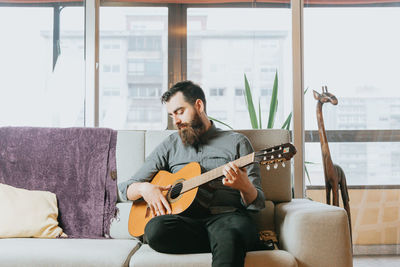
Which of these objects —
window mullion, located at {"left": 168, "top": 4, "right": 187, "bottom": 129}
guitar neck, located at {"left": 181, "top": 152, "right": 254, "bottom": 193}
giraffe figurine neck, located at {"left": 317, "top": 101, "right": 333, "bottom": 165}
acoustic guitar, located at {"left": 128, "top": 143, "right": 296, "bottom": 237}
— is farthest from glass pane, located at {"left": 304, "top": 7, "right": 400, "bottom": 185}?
guitar neck, located at {"left": 181, "top": 152, "right": 254, "bottom": 193}

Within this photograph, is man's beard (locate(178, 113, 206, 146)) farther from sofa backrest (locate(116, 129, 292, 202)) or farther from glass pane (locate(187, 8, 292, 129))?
glass pane (locate(187, 8, 292, 129))

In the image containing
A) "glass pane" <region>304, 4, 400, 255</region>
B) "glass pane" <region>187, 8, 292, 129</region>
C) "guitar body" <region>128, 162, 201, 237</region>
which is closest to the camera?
"guitar body" <region>128, 162, 201, 237</region>

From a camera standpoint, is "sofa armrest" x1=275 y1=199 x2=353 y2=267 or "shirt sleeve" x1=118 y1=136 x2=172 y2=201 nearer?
"sofa armrest" x1=275 y1=199 x2=353 y2=267

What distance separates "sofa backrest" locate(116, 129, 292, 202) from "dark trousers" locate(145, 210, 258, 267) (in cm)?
43

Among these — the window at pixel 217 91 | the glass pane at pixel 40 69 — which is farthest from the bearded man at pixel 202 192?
the glass pane at pixel 40 69

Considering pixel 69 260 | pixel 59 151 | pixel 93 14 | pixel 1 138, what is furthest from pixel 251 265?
pixel 93 14

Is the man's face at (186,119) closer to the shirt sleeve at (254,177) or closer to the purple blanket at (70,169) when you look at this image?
the shirt sleeve at (254,177)

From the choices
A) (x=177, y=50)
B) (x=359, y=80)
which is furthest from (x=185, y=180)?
(x=359, y=80)

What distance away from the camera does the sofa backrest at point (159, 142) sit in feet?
7.22

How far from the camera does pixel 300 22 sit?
2.71 m

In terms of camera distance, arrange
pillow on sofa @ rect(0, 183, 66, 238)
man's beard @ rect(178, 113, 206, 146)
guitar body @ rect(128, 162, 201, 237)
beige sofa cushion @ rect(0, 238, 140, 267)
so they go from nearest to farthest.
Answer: beige sofa cushion @ rect(0, 238, 140, 267) → guitar body @ rect(128, 162, 201, 237) → pillow on sofa @ rect(0, 183, 66, 238) → man's beard @ rect(178, 113, 206, 146)

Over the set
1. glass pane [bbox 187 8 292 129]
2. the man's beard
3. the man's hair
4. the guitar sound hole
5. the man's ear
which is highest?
glass pane [bbox 187 8 292 129]

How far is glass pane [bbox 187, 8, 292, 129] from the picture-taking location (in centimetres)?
316

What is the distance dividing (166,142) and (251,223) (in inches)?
26.0
